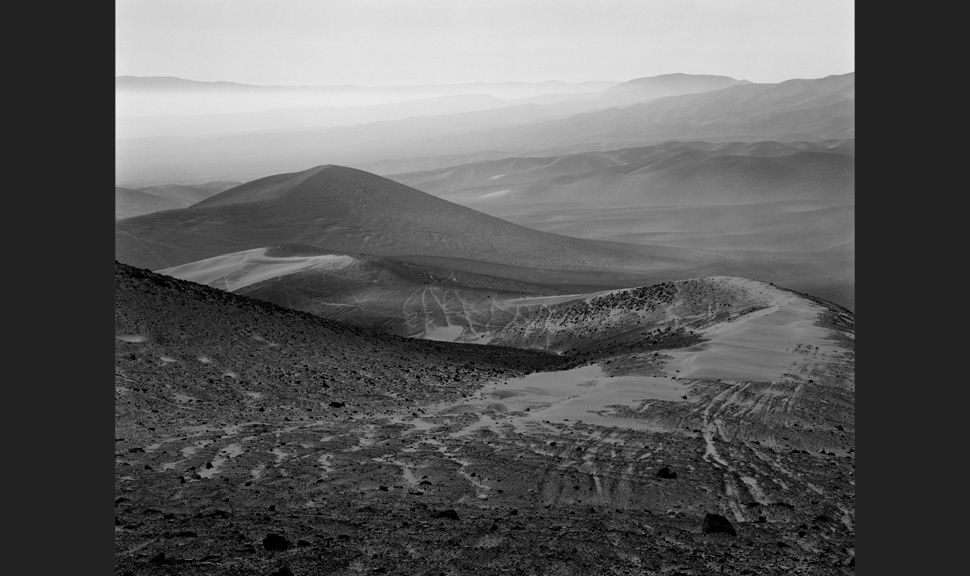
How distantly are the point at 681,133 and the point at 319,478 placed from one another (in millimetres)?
101809

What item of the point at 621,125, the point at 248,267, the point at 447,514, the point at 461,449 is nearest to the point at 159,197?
the point at 248,267

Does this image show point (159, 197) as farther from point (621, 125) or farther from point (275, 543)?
point (275, 543)

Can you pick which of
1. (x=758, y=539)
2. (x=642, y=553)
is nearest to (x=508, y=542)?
(x=642, y=553)

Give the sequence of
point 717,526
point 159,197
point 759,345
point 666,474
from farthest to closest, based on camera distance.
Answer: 1. point 159,197
2. point 759,345
3. point 666,474
4. point 717,526

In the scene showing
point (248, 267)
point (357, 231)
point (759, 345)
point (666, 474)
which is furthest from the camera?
point (357, 231)

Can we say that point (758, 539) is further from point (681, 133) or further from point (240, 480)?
point (681, 133)

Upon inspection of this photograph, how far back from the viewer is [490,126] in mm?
93188

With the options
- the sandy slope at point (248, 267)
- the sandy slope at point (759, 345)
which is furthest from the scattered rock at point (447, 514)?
the sandy slope at point (248, 267)

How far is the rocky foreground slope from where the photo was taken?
6.32 meters

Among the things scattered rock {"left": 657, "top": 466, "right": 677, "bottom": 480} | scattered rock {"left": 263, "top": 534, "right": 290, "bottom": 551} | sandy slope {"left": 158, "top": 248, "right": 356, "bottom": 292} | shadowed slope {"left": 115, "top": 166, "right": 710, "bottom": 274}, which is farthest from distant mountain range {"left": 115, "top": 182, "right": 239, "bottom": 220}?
scattered rock {"left": 263, "top": 534, "right": 290, "bottom": 551}

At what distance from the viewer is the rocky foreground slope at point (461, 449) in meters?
6.32

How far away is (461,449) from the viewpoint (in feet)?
31.0

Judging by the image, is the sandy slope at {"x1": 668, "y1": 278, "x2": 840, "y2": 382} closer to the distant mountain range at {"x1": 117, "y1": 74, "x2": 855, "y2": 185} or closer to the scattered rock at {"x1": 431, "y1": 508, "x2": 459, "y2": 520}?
the scattered rock at {"x1": 431, "y1": 508, "x2": 459, "y2": 520}

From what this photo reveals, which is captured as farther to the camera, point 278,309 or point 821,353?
point 278,309
